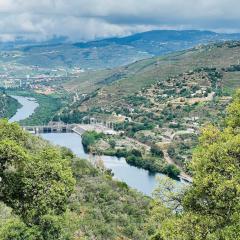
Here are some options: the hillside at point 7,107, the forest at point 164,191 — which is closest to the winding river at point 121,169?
the hillside at point 7,107

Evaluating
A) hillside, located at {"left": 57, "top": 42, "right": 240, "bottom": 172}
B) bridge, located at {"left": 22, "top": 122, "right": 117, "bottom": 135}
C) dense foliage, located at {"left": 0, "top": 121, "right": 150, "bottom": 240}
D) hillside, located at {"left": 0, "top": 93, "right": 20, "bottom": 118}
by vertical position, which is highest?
dense foliage, located at {"left": 0, "top": 121, "right": 150, "bottom": 240}

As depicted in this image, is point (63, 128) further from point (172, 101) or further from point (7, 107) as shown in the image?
point (7, 107)

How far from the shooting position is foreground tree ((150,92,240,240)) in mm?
8180

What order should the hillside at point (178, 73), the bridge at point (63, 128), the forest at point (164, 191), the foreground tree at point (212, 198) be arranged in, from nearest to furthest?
the foreground tree at point (212, 198) < the forest at point (164, 191) < the bridge at point (63, 128) < the hillside at point (178, 73)

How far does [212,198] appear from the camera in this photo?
8.58 m

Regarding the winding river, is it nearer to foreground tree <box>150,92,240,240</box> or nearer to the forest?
the forest

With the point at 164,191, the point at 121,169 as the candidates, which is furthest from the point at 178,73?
the point at 164,191

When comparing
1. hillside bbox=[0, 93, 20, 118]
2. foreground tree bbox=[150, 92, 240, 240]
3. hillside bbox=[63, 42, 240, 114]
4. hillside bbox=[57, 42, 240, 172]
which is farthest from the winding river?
foreground tree bbox=[150, 92, 240, 240]

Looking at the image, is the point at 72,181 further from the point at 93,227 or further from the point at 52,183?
the point at 93,227

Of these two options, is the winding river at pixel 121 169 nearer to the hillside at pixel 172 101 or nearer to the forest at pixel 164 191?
the hillside at pixel 172 101

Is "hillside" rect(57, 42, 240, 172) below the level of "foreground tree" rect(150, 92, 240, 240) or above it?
below

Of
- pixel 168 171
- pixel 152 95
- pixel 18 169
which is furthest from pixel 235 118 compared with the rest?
pixel 152 95

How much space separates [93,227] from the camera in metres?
21.7

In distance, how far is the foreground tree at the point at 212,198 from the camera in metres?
8.18
